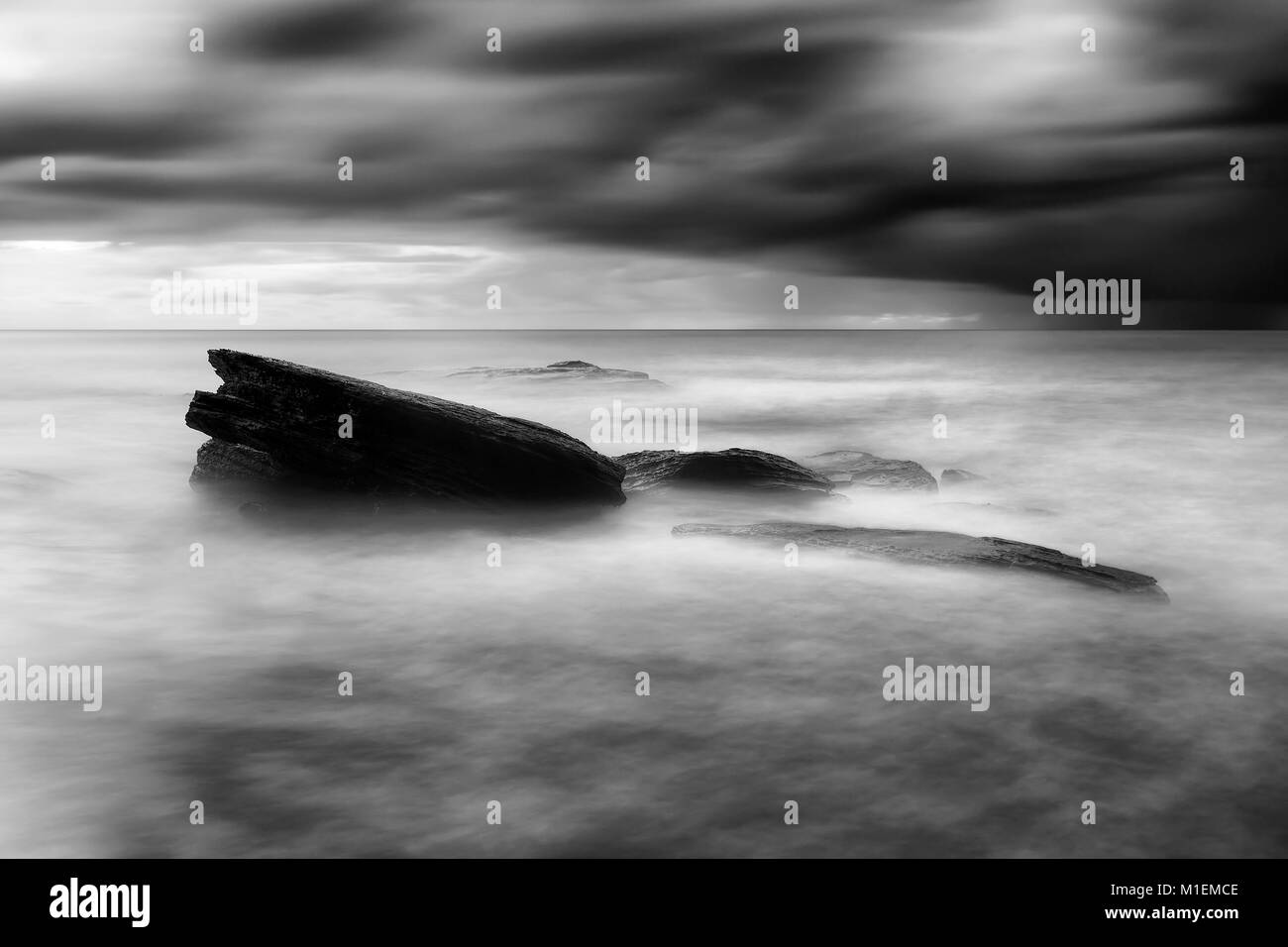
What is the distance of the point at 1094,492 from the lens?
822 inches

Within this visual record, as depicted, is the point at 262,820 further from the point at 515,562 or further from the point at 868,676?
the point at 515,562

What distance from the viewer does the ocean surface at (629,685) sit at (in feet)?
21.8

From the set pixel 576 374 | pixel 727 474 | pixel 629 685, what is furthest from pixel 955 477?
pixel 576 374

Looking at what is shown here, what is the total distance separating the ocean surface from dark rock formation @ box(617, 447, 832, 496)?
2.64 ft

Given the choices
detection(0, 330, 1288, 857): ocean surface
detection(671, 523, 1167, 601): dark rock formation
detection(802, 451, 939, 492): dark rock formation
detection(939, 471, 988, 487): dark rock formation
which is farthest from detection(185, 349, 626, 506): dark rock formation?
detection(939, 471, 988, 487): dark rock formation

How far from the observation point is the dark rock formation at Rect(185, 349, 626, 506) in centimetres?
1497

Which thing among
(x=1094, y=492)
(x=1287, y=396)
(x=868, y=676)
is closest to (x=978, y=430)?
(x=1094, y=492)

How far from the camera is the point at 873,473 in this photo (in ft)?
66.8

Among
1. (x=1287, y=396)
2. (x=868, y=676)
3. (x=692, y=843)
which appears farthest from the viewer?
(x=1287, y=396)

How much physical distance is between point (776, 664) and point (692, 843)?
358 centimetres

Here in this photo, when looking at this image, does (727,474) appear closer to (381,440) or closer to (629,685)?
(381,440)

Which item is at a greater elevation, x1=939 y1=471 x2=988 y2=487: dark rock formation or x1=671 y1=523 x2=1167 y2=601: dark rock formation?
x1=939 y1=471 x2=988 y2=487: dark rock formation

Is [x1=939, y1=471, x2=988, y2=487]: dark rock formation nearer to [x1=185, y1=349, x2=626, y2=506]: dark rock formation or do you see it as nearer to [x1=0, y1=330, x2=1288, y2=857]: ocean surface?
[x1=0, y1=330, x2=1288, y2=857]: ocean surface

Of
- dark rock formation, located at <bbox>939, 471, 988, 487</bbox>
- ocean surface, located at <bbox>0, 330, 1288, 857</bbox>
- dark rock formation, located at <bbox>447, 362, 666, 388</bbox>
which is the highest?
dark rock formation, located at <bbox>447, 362, 666, 388</bbox>
